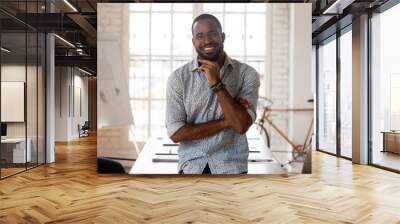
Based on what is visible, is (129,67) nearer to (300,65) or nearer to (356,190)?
(300,65)

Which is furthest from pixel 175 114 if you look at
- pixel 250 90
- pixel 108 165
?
pixel 108 165

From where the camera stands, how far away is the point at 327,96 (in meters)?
10.3

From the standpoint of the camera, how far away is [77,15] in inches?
309

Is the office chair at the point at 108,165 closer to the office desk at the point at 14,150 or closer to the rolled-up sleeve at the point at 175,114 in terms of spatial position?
the office desk at the point at 14,150

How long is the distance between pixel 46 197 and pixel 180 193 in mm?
1537

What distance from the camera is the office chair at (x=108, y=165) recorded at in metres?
6.20

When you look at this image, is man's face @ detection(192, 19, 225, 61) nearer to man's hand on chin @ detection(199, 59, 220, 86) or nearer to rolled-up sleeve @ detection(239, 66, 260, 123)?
man's hand on chin @ detection(199, 59, 220, 86)

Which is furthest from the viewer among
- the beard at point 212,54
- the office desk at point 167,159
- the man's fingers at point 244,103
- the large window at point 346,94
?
the large window at point 346,94

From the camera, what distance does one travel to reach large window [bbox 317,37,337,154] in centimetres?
985

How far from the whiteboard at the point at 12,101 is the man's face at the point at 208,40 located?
3.51 meters

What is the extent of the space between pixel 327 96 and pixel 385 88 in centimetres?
308

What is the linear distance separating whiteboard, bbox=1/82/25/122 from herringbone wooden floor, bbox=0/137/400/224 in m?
0.91

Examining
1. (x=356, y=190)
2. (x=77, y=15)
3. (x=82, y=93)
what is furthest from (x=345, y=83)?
(x=82, y=93)

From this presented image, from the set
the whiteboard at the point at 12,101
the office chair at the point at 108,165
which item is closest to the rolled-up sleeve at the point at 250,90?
the office chair at the point at 108,165
